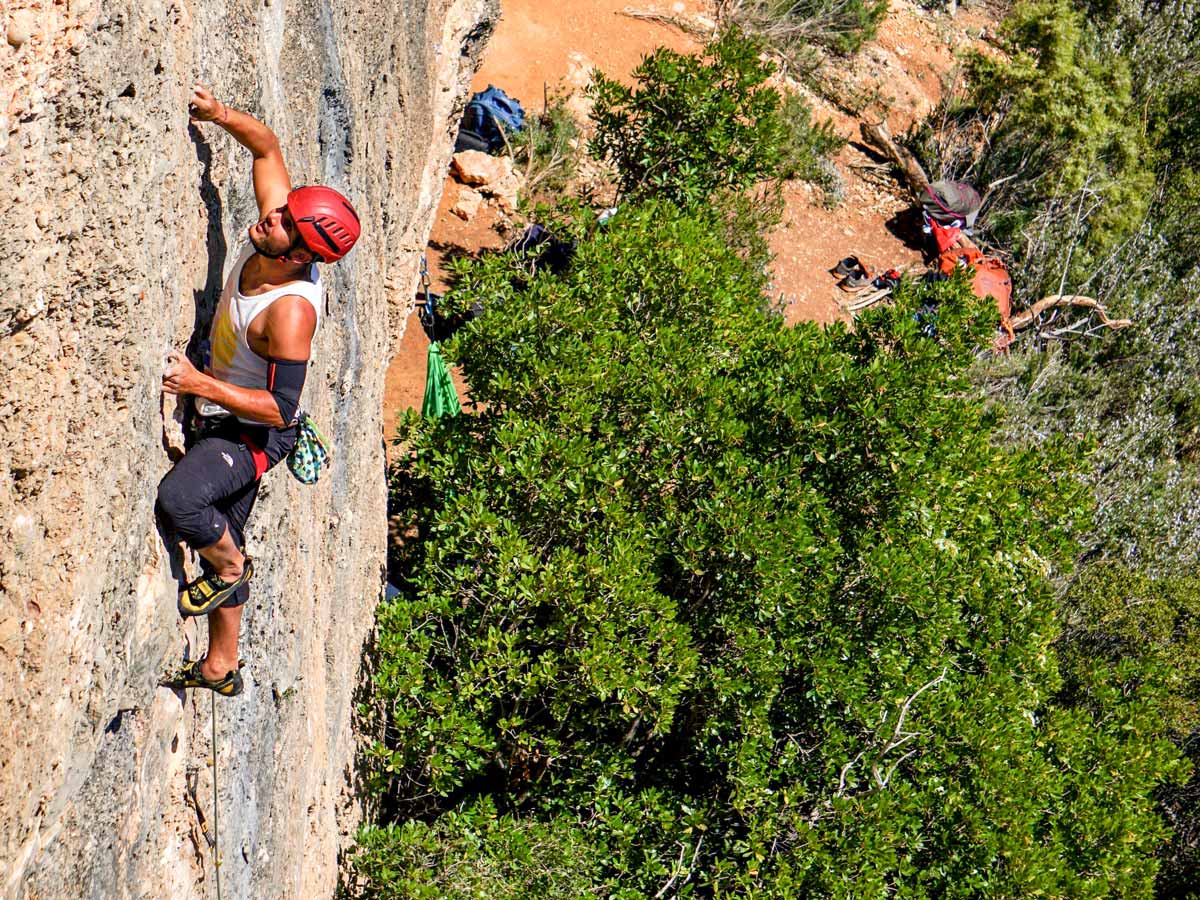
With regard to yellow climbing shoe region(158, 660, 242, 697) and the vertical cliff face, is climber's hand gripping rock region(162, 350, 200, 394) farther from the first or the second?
yellow climbing shoe region(158, 660, 242, 697)

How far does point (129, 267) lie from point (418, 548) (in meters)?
4.38

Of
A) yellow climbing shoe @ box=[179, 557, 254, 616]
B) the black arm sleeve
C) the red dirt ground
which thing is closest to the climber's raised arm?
the black arm sleeve

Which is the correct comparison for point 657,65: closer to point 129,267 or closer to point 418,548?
point 418,548

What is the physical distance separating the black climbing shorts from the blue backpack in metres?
10.6

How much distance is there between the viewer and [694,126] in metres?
9.92

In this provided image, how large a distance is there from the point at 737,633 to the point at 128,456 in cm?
402

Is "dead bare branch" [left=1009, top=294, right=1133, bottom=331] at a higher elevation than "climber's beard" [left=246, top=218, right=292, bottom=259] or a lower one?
higher

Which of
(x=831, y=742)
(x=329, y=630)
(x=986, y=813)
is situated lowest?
(x=986, y=813)

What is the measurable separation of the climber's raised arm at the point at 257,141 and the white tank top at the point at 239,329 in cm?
24

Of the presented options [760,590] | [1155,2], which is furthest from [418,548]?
[1155,2]

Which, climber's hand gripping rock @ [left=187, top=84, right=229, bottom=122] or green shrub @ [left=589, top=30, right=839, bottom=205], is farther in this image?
green shrub @ [left=589, top=30, right=839, bottom=205]

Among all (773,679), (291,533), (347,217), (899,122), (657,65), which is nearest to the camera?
(347,217)

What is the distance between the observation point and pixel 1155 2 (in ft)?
62.2

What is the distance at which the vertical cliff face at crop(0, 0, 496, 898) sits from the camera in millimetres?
2418
